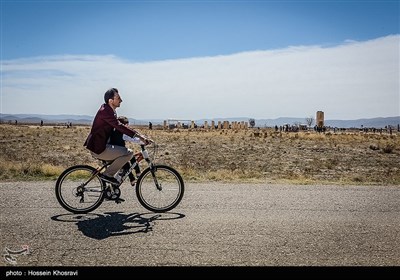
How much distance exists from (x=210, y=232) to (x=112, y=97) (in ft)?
10.4

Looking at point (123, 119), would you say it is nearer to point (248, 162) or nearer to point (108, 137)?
point (108, 137)

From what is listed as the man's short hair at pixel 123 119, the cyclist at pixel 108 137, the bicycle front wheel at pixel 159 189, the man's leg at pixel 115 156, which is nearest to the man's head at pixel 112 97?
the cyclist at pixel 108 137

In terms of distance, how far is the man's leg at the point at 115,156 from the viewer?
707cm

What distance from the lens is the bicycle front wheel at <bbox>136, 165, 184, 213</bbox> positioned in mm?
7184

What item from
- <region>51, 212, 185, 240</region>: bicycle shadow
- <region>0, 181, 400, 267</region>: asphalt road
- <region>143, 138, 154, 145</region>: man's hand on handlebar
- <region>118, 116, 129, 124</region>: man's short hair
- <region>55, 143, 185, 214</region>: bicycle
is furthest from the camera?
<region>118, 116, 129, 124</region>: man's short hair

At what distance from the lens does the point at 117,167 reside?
23.5ft

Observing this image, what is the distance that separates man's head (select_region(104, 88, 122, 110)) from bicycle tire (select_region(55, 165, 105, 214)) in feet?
4.23

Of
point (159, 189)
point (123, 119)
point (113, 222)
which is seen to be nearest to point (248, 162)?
point (123, 119)

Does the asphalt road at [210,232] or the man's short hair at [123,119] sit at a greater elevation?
the man's short hair at [123,119]

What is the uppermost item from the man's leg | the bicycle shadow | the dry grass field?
the man's leg

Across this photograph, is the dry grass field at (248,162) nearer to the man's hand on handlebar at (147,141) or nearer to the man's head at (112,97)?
the man's hand on handlebar at (147,141)

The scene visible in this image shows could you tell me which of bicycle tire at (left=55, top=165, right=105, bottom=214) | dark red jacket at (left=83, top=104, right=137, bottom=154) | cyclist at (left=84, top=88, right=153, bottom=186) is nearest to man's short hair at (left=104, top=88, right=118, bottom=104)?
cyclist at (left=84, top=88, right=153, bottom=186)

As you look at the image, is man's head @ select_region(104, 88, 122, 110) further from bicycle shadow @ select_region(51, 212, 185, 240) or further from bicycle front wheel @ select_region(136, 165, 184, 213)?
bicycle shadow @ select_region(51, 212, 185, 240)

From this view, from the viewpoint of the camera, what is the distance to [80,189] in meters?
7.07
